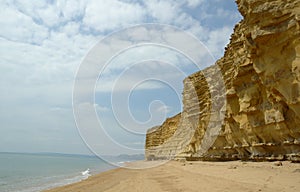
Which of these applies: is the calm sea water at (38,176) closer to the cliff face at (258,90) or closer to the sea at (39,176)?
the sea at (39,176)

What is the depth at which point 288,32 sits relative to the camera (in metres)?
13.9

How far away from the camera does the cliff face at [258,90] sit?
14.0 meters

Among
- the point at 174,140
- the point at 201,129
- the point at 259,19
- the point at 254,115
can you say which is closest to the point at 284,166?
the point at 254,115

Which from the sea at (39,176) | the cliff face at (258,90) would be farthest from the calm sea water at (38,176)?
the cliff face at (258,90)

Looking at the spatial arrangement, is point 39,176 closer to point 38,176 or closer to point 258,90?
point 38,176

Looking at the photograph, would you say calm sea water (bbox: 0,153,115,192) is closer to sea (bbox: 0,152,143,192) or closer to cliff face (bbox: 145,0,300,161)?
sea (bbox: 0,152,143,192)

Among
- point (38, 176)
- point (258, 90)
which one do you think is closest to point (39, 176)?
point (38, 176)

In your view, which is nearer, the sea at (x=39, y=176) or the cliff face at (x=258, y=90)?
the cliff face at (x=258, y=90)

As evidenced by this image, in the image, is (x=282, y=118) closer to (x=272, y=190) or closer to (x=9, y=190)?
(x=272, y=190)

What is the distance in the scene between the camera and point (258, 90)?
1845 cm

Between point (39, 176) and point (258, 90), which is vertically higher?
point (258, 90)

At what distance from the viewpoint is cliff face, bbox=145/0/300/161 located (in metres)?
14.0

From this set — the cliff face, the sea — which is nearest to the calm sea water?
the sea

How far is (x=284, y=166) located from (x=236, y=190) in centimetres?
532
